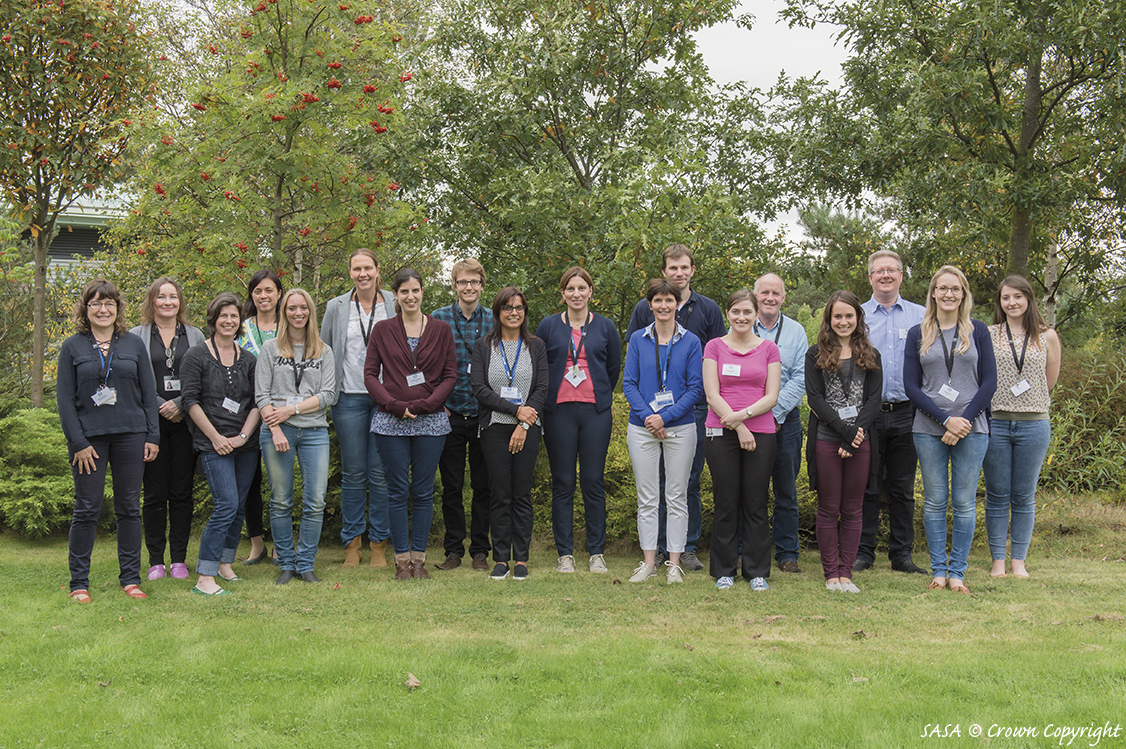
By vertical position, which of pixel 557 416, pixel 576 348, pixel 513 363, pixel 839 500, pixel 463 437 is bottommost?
pixel 839 500

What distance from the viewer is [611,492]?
286 inches

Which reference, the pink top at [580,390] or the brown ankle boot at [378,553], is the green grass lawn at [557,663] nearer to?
the brown ankle boot at [378,553]

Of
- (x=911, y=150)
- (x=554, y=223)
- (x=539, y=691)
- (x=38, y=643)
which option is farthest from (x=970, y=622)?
(x=911, y=150)

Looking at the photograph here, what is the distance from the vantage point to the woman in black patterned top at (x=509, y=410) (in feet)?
19.1

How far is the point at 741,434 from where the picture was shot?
5473 mm

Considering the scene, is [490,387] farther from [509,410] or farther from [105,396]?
[105,396]

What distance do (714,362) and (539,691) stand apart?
269 centimetres

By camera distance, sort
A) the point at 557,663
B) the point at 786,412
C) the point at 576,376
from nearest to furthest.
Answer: the point at 557,663 → the point at 576,376 → the point at 786,412

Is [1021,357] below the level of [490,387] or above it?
above

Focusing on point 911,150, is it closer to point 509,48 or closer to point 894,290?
point 894,290

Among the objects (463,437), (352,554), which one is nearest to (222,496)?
(352,554)

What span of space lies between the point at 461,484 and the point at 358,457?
79cm

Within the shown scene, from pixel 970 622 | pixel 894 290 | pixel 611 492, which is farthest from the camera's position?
pixel 611 492

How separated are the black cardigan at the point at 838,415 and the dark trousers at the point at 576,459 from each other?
1.40 metres
